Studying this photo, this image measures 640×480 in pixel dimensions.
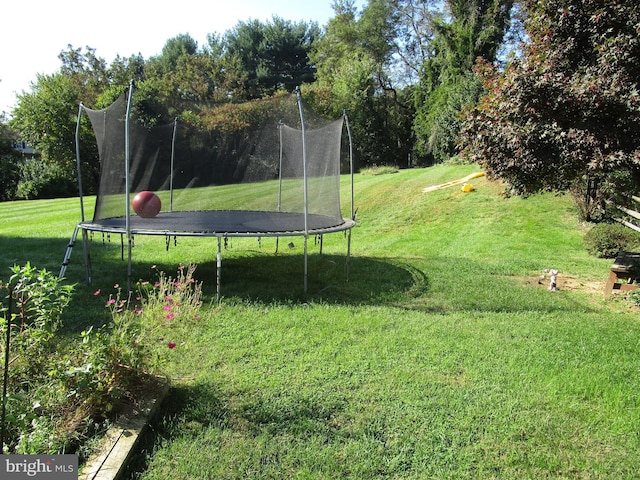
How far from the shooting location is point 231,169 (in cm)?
638

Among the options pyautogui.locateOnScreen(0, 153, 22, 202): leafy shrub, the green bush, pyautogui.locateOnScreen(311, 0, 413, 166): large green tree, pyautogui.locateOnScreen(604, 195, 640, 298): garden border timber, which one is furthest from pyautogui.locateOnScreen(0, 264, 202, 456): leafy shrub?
pyautogui.locateOnScreen(0, 153, 22, 202): leafy shrub

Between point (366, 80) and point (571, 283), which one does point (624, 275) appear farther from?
point (366, 80)

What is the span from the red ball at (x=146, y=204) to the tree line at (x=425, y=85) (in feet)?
3.89

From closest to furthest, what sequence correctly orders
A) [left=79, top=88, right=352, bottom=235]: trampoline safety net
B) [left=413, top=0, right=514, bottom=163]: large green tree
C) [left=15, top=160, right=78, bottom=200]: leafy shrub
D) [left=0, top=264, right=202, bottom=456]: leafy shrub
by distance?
[left=0, top=264, right=202, bottom=456]: leafy shrub
[left=79, top=88, right=352, bottom=235]: trampoline safety net
[left=413, top=0, right=514, bottom=163]: large green tree
[left=15, top=160, right=78, bottom=200]: leafy shrub

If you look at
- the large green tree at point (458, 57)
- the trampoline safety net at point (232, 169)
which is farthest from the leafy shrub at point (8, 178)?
the large green tree at point (458, 57)

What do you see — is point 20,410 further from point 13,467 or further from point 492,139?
point 492,139

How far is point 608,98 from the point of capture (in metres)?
3.41

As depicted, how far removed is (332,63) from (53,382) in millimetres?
24595

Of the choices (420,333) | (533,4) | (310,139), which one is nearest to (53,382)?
(420,333)

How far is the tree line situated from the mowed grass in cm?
141

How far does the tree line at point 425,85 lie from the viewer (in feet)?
12.0

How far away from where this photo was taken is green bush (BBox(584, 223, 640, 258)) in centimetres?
622

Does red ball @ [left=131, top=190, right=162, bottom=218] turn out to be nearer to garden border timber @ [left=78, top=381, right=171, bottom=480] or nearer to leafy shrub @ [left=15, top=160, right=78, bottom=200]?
garden border timber @ [left=78, top=381, right=171, bottom=480]
